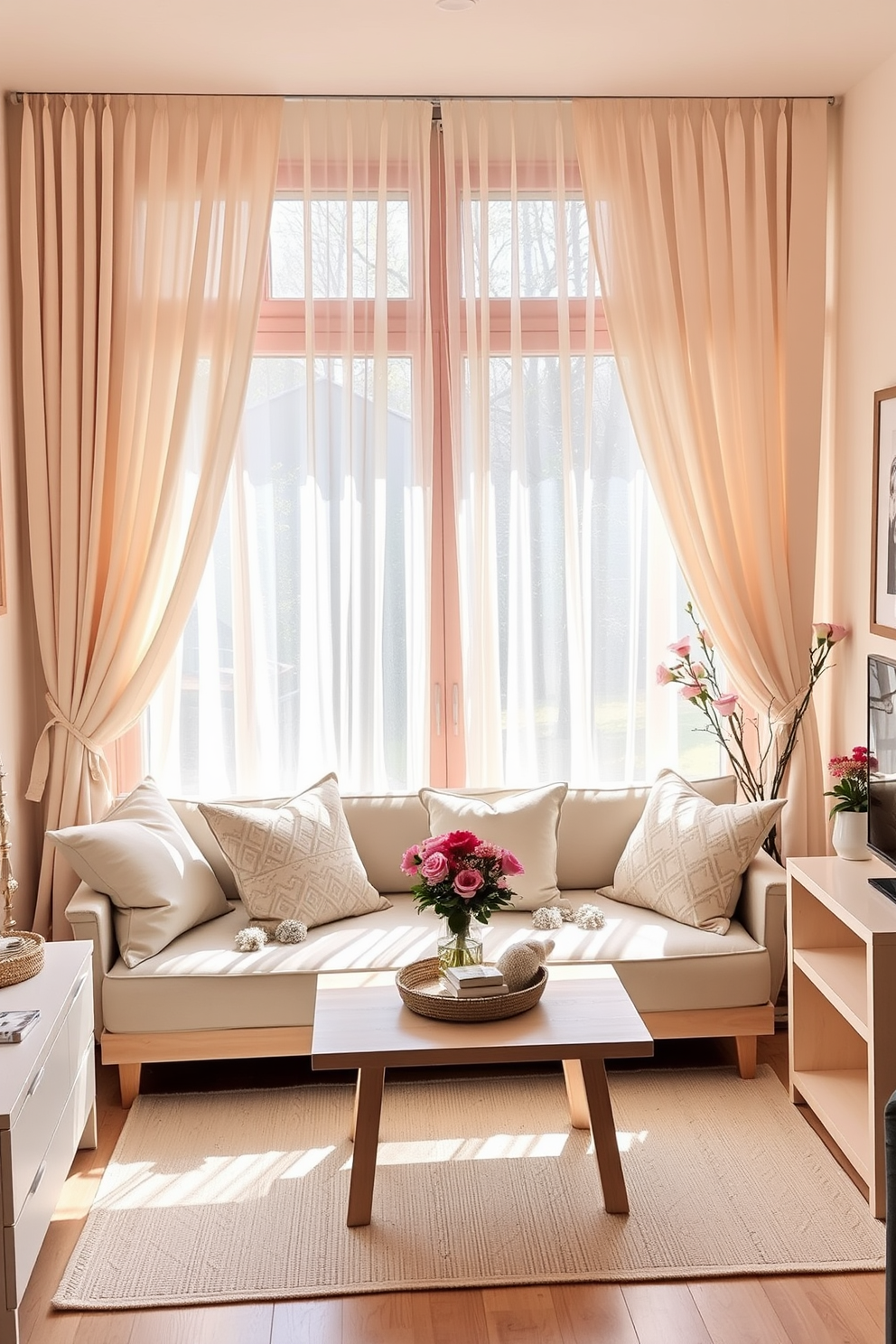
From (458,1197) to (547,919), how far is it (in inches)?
37.2

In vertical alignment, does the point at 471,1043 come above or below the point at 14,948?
below

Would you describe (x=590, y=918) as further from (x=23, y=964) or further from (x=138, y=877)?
(x=23, y=964)

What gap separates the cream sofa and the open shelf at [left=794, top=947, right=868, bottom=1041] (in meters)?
0.20

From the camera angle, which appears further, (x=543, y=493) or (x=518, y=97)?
(x=543, y=493)

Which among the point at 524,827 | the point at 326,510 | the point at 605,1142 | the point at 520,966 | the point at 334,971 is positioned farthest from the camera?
the point at 326,510

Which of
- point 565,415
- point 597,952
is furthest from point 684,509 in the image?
point 597,952

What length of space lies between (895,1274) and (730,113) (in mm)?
3417

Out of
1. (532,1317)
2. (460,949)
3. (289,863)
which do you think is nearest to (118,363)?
(289,863)

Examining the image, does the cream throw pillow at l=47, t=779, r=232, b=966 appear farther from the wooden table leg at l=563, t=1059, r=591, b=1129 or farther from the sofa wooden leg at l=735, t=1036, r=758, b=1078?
the sofa wooden leg at l=735, t=1036, r=758, b=1078

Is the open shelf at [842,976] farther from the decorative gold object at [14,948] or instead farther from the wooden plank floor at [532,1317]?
the decorative gold object at [14,948]

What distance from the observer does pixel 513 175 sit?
4.01m

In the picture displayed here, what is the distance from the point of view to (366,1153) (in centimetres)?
278

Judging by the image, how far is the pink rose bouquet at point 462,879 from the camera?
9.51 feet

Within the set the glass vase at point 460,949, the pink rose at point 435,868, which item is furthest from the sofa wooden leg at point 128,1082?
the pink rose at point 435,868
